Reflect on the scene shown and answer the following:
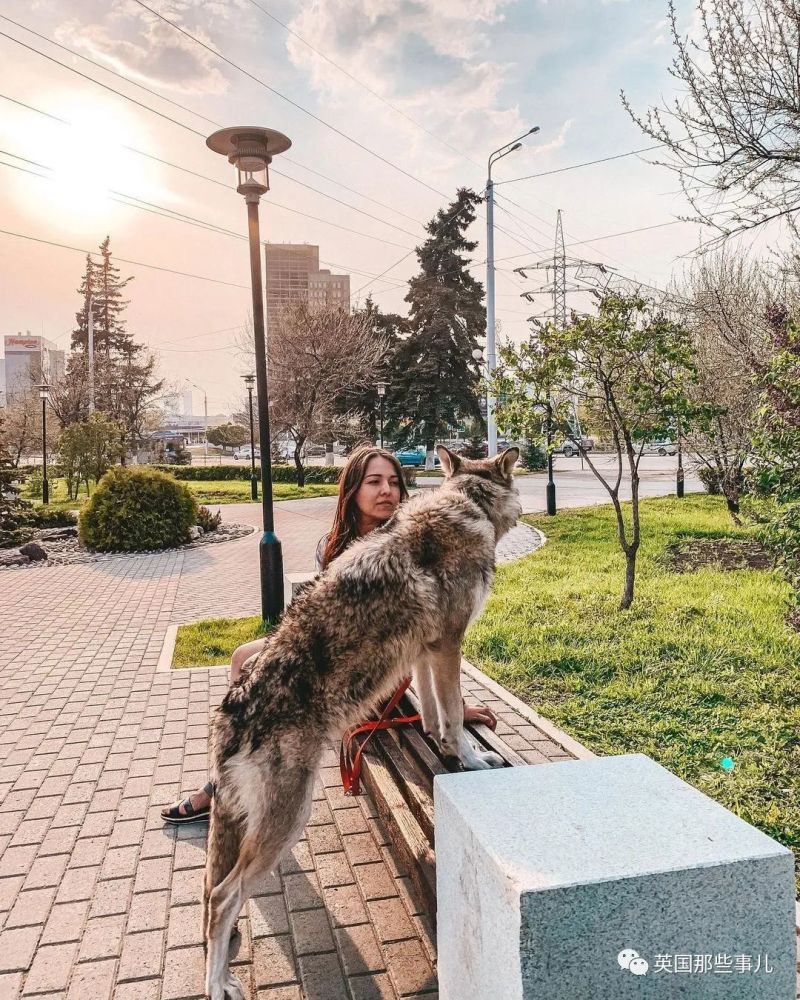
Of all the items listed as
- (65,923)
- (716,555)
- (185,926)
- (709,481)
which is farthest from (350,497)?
(709,481)

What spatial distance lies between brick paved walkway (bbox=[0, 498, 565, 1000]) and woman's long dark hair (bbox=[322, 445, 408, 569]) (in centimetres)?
159

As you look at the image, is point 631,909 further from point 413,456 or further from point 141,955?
point 413,456

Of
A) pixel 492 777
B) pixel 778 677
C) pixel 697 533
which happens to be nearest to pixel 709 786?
pixel 778 677

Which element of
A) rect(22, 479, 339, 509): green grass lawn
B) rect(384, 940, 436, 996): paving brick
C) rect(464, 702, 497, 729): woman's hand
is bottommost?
rect(384, 940, 436, 996): paving brick

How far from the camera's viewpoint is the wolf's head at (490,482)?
10.0 feet

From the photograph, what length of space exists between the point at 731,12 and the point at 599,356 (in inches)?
129

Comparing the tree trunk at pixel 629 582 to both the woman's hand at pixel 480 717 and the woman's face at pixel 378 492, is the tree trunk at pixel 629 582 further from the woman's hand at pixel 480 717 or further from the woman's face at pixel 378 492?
the woman's face at pixel 378 492

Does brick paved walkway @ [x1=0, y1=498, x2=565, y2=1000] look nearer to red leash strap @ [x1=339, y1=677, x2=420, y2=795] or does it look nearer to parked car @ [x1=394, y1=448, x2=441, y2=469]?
red leash strap @ [x1=339, y1=677, x2=420, y2=795]

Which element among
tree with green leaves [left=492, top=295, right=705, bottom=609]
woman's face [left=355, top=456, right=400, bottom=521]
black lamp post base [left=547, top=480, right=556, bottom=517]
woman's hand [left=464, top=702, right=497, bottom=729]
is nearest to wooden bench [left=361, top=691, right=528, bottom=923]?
woman's hand [left=464, top=702, right=497, bottom=729]

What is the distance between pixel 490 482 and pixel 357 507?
3.28 ft

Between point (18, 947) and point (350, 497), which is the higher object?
point (350, 497)

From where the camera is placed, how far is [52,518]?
59.9ft

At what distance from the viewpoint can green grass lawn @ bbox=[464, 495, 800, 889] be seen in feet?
13.8

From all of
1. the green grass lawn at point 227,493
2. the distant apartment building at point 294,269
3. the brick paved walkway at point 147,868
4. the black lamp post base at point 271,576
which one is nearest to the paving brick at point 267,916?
the brick paved walkway at point 147,868
